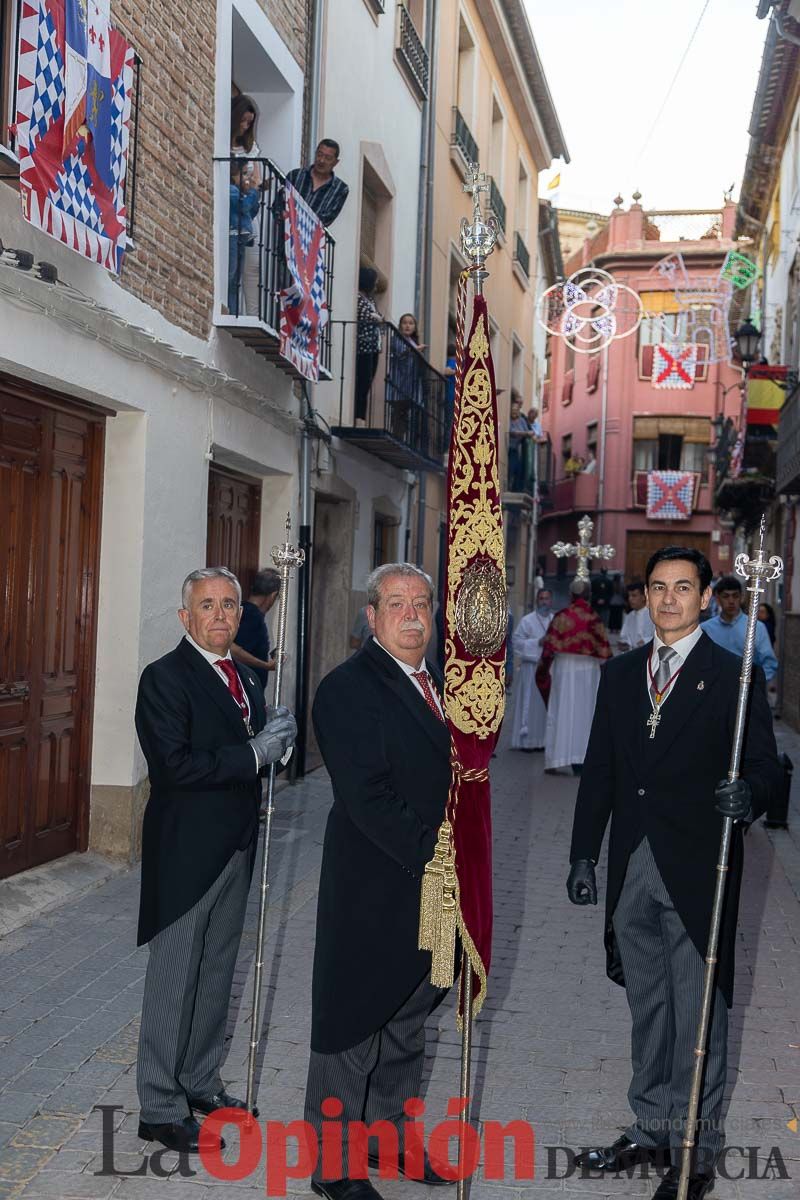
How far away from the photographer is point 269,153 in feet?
35.4

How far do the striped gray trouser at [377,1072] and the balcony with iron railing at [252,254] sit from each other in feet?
20.7

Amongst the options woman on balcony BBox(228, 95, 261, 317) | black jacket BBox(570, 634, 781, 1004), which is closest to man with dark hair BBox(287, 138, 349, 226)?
woman on balcony BBox(228, 95, 261, 317)

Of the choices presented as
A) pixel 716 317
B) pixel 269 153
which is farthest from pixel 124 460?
pixel 716 317

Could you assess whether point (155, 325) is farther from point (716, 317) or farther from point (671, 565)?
point (716, 317)

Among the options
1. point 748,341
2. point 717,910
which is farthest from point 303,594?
point 748,341

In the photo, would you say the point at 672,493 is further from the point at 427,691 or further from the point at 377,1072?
the point at 377,1072

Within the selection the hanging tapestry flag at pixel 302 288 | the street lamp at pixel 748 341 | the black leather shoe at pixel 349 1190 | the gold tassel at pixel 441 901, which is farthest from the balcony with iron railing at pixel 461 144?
the black leather shoe at pixel 349 1190

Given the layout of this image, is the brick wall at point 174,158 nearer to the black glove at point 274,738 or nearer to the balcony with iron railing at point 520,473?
the black glove at point 274,738

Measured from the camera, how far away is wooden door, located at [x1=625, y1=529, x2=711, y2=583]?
127 ft

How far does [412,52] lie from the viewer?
49.6 ft

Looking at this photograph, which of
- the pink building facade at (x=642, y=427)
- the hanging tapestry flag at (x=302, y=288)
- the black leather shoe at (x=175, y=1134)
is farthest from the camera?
the pink building facade at (x=642, y=427)

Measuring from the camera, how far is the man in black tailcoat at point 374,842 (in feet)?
11.5

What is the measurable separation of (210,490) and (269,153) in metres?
3.07

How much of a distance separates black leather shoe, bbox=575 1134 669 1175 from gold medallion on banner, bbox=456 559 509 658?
1.61m
